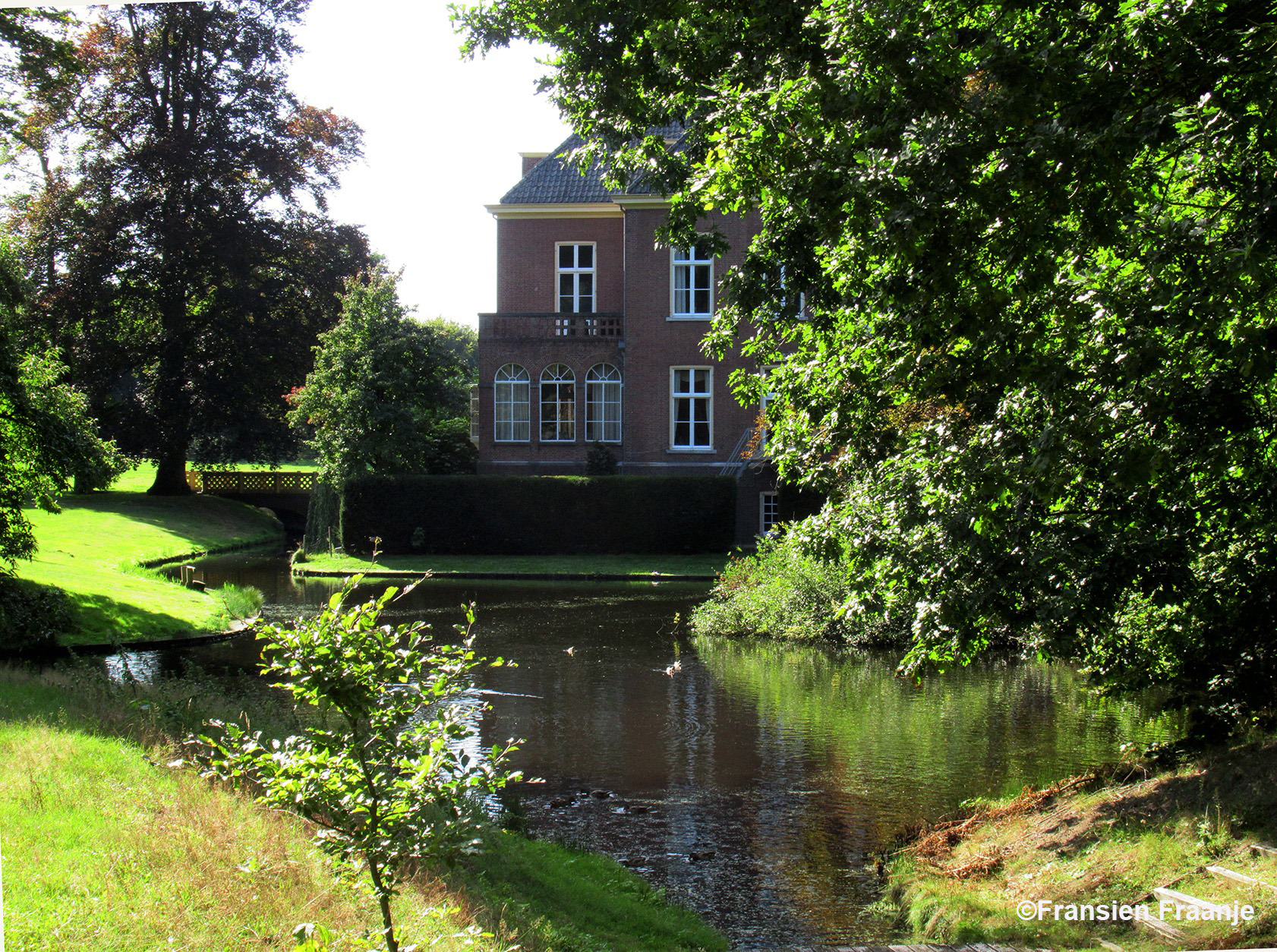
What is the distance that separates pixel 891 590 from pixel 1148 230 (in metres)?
3.06

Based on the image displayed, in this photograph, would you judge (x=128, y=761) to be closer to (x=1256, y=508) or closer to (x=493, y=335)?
(x=1256, y=508)

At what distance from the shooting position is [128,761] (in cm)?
722

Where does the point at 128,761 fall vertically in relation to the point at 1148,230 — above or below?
below

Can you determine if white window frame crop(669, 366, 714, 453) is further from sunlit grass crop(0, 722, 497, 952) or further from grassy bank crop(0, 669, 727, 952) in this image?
sunlit grass crop(0, 722, 497, 952)

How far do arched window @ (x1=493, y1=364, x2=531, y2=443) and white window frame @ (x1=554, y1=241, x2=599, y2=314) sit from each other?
8.46 feet

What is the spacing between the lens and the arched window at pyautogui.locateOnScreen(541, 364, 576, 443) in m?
33.0

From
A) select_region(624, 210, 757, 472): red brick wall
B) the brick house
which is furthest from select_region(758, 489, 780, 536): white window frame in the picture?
select_region(624, 210, 757, 472): red brick wall

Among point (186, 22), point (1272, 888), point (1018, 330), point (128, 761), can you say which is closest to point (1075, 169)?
point (1018, 330)

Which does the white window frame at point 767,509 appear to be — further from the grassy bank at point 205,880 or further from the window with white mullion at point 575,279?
the grassy bank at point 205,880

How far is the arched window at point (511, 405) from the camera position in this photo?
109 feet

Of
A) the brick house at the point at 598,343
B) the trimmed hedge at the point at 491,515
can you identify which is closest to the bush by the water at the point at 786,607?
the trimmed hedge at the point at 491,515

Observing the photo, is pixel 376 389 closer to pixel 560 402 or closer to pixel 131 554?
pixel 560 402

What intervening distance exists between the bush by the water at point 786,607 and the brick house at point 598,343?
12.3 meters

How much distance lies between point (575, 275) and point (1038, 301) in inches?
1134
